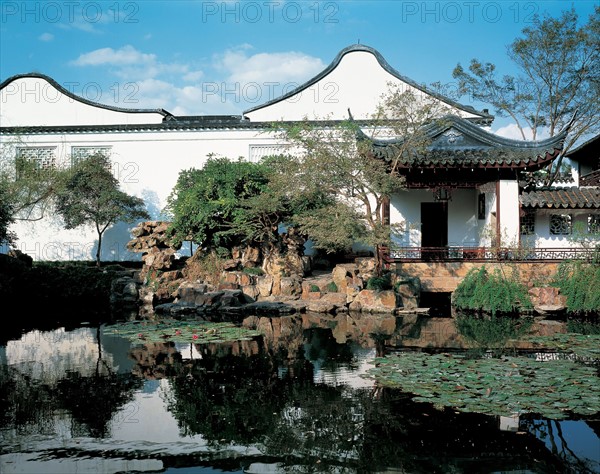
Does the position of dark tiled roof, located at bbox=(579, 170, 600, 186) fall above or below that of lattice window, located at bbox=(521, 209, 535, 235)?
above

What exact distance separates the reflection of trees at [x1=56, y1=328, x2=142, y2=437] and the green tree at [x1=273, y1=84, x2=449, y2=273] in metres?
6.66

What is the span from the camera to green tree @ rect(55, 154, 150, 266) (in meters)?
17.3

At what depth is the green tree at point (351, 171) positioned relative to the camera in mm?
13305

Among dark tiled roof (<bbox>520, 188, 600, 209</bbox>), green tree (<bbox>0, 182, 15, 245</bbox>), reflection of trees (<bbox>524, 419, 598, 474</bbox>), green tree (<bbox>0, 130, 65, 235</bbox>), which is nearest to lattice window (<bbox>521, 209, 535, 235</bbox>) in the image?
dark tiled roof (<bbox>520, 188, 600, 209</bbox>)

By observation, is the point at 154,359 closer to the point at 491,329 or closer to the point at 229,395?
the point at 229,395

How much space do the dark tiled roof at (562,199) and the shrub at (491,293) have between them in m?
2.83

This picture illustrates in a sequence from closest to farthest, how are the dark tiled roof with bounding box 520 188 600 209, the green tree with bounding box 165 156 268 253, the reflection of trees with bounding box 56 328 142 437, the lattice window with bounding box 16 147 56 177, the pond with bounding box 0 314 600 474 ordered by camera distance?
the pond with bounding box 0 314 600 474
the reflection of trees with bounding box 56 328 142 437
the green tree with bounding box 165 156 268 253
the dark tiled roof with bounding box 520 188 600 209
the lattice window with bounding box 16 147 56 177

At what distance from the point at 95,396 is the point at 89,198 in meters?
12.2

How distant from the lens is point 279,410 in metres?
6.05

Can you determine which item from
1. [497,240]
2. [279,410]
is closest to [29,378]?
[279,410]

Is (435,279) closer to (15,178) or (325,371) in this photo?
(325,371)

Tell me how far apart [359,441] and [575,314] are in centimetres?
918

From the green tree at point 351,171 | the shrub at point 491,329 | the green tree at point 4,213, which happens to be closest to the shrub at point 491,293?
the shrub at point 491,329

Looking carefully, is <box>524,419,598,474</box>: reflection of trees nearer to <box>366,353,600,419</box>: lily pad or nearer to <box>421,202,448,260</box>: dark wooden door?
<box>366,353,600,419</box>: lily pad
